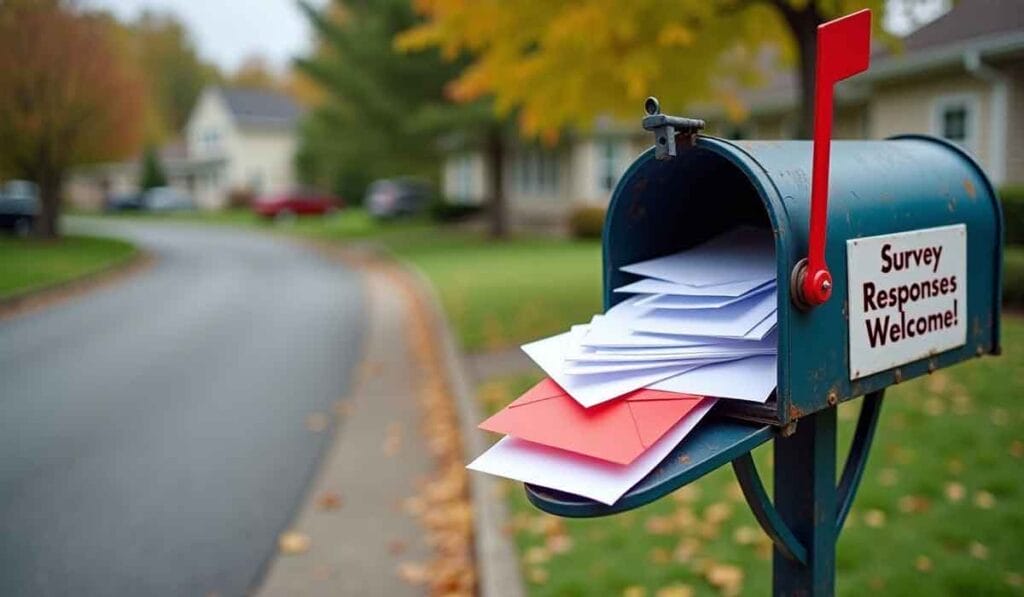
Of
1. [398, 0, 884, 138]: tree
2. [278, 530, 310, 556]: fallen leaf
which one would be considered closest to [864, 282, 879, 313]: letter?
[278, 530, 310, 556]: fallen leaf

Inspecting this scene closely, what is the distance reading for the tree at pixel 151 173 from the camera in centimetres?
5822

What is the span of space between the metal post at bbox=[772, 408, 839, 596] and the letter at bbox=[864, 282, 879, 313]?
0.30 m

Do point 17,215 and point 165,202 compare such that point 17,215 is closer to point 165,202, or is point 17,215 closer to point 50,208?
point 50,208

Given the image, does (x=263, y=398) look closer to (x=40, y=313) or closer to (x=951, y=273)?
(x=951, y=273)

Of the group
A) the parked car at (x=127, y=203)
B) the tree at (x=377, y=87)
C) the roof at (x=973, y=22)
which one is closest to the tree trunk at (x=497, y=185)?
the tree at (x=377, y=87)

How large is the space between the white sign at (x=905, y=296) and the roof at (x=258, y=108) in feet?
197

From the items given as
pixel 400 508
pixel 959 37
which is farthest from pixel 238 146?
pixel 400 508

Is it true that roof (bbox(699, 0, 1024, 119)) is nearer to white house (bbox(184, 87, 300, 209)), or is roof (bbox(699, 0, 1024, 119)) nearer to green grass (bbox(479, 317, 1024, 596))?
green grass (bbox(479, 317, 1024, 596))

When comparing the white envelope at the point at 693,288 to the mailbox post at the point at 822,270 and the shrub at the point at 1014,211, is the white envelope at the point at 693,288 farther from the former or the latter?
the shrub at the point at 1014,211

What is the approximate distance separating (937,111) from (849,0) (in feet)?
31.8

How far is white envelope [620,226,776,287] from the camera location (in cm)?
179

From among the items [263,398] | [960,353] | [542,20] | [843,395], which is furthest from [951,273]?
[263,398]

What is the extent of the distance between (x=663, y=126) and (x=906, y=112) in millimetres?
15777

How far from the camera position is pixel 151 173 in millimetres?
58344
